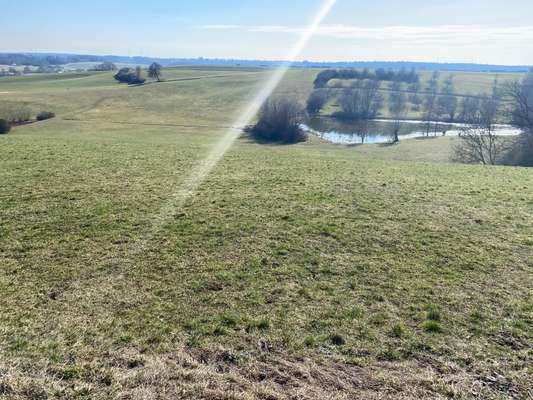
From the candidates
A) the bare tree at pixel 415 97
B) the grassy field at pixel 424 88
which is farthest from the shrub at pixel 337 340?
the bare tree at pixel 415 97

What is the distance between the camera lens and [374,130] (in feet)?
236

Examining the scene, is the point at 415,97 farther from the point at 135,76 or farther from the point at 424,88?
the point at 135,76

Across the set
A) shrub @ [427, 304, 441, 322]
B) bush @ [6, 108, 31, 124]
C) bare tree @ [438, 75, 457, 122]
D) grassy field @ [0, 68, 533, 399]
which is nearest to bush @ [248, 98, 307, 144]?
bush @ [6, 108, 31, 124]

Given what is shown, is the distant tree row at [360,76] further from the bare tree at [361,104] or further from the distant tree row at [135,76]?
the distant tree row at [135,76]

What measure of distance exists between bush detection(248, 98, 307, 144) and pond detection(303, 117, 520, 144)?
24.5ft

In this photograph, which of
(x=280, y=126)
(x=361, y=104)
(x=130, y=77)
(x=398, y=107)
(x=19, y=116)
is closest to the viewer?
(x=19, y=116)

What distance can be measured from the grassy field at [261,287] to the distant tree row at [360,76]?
104243mm

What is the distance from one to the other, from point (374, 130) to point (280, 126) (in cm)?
2595

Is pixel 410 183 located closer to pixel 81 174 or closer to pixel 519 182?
pixel 519 182

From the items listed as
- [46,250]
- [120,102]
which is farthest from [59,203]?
[120,102]

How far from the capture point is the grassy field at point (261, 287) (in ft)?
15.6

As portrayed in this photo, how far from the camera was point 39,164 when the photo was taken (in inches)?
570

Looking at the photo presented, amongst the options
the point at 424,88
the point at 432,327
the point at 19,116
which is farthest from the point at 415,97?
the point at 432,327

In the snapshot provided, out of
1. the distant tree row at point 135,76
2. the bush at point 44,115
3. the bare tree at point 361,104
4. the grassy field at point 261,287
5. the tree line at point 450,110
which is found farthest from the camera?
the distant tree row at point 135,76
